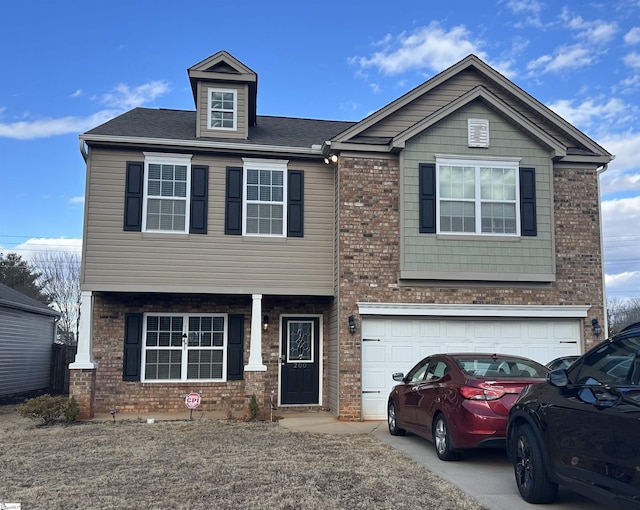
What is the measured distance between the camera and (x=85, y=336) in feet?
40.9

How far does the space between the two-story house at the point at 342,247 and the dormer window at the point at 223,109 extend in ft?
0.40

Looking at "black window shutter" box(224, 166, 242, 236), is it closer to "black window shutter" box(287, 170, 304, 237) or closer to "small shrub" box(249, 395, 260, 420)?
"black window shutter" box(287, 170, 304, 237)

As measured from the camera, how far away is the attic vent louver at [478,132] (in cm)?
1308

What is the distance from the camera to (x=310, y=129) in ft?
51.1

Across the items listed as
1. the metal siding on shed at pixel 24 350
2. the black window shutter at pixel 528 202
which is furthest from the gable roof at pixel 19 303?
the black window shutter at pixel 528 202

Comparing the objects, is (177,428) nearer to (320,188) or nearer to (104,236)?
(104,236)

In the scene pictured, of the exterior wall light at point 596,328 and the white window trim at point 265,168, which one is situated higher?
the white window trim at point 265,168

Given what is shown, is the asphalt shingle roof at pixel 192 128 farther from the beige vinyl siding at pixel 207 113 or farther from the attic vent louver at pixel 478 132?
the attic vent louver at pixel 478 132

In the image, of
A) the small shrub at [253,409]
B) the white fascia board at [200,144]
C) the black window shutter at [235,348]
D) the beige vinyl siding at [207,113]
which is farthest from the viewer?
the beige vinyl siding at [207,113]

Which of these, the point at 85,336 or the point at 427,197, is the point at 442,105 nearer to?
the point at 427,197

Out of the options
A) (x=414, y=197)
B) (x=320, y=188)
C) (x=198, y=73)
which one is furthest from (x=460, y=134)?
(x=198, y=73)

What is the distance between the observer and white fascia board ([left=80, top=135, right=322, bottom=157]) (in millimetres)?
12711

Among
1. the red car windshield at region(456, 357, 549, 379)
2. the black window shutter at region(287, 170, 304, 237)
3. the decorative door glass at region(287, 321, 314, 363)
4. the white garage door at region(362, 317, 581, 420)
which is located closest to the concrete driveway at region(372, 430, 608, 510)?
the red car windshield at region(456, 357, 549, 379)

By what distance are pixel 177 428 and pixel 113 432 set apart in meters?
1.06
